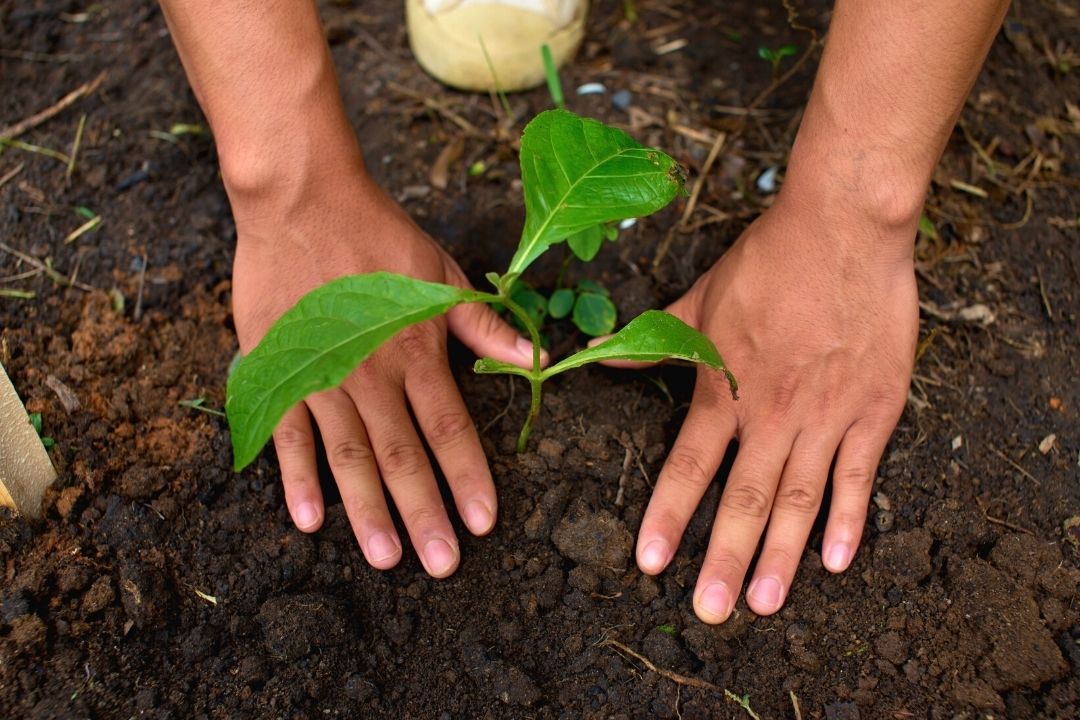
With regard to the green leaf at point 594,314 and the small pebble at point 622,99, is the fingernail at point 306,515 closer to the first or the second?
the green leaf at point 594,314

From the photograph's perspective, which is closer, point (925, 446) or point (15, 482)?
point (15, 482)

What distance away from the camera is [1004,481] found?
1.67 metres

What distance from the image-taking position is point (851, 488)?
1.58m

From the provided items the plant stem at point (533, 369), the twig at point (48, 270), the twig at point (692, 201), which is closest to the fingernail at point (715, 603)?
the plant stem at point (533, 369)

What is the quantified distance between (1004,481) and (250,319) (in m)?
1.39

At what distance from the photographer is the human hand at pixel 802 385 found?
1555mm

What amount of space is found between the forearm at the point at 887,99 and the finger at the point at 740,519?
43 centimetres

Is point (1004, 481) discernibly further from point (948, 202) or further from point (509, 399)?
point (509, 399)

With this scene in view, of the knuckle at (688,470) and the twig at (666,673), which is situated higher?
the knuckle at (688,470)

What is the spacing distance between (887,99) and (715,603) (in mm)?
862

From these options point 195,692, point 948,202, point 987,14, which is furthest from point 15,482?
point 948,202

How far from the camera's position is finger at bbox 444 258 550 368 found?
1.71 meters

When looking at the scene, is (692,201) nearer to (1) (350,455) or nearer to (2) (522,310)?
(2) (522,310)

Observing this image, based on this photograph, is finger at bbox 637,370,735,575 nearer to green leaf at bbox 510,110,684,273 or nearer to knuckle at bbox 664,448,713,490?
knuckle at bbox 664,448,713,490
